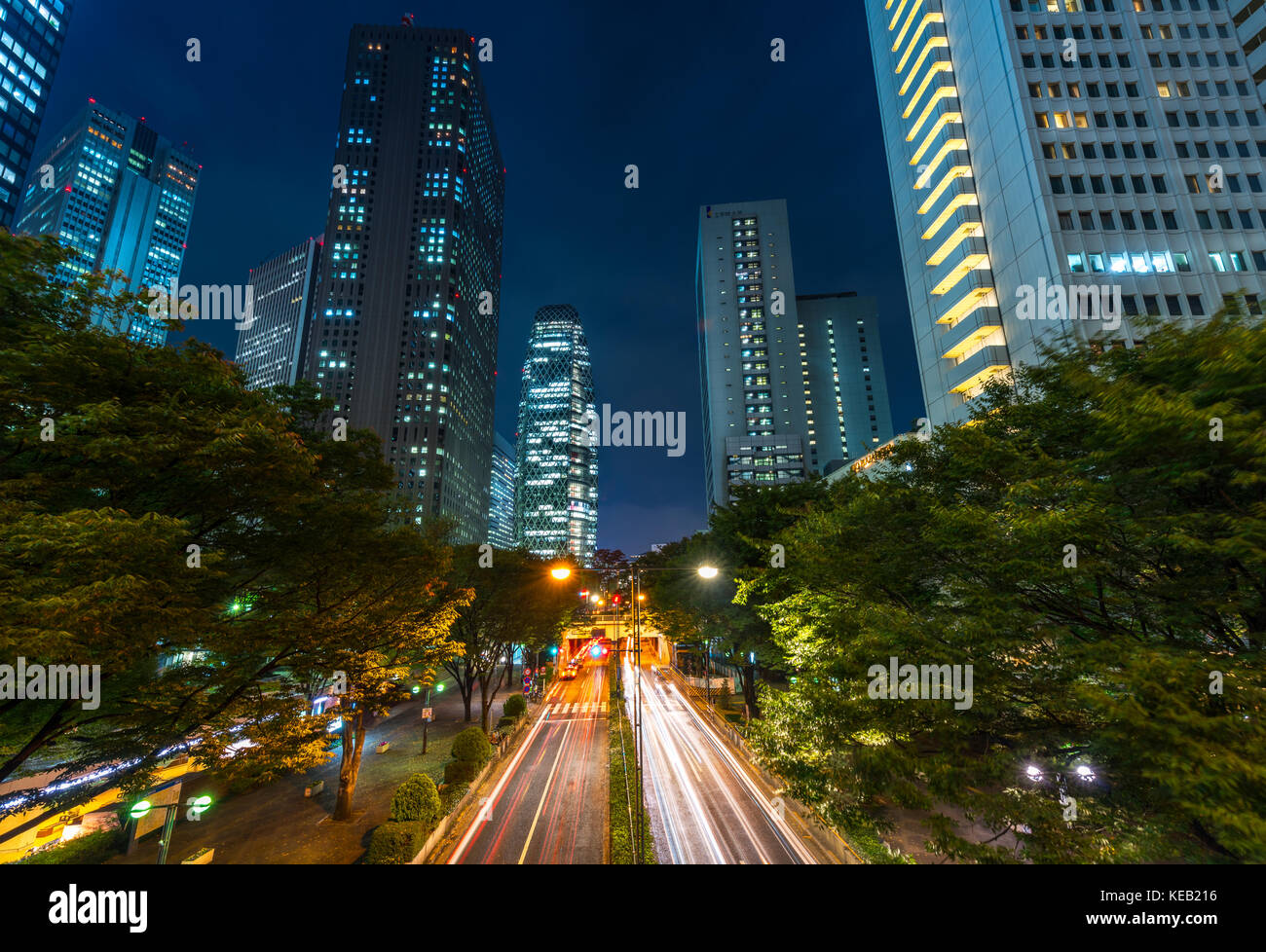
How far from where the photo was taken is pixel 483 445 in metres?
150

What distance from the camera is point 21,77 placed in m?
72.8

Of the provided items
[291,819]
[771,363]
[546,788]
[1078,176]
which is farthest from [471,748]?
[771,363]

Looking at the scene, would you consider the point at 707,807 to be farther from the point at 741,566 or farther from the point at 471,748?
the point at 741,566

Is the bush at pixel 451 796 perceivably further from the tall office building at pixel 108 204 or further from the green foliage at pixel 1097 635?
the tall office building at pixel 108 204

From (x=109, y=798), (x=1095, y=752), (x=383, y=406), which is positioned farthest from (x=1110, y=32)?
(x=383, y=406)

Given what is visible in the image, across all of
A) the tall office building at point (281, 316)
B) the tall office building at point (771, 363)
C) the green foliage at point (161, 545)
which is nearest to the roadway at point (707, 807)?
the green foliage at point (161, 545)

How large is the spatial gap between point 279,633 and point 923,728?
14.4 m

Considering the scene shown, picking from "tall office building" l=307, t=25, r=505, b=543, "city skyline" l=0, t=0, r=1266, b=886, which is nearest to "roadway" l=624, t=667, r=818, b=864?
"city skyline" l=0, t=0, r=1266, b=886

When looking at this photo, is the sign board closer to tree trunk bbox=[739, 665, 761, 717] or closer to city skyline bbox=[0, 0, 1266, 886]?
city skyline bbox=[0, 0, 1266, 886]

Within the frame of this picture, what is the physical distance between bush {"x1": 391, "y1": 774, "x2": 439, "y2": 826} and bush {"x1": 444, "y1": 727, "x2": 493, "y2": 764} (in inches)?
232

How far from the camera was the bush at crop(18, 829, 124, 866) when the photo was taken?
15664 mm

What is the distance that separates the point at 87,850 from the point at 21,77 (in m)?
114

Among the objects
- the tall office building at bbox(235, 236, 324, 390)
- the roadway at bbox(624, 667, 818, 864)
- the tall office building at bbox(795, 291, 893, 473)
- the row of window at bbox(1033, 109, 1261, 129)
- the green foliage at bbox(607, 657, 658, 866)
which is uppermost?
the tall office building at bbox(235, 236, 324, 390)
